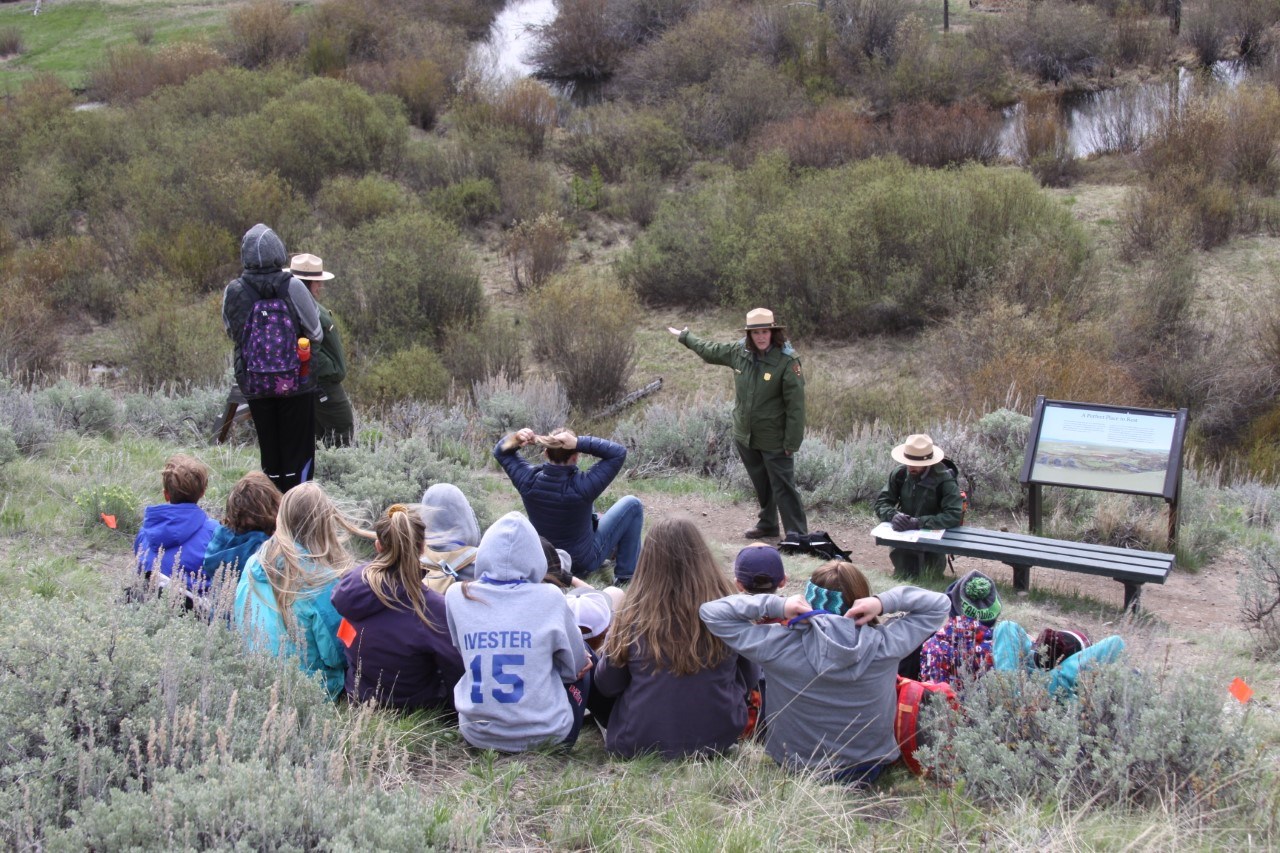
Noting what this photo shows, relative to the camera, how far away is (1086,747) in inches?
142

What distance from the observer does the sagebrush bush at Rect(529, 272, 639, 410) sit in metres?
14.1

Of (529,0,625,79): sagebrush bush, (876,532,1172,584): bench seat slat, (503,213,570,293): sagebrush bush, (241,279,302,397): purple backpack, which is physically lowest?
(503,213,570,293): sagebrush bush

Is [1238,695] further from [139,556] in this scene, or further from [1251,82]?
[1251,82]

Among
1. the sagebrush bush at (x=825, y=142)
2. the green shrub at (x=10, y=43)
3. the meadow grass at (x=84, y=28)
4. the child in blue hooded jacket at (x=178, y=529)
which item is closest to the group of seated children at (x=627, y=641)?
the child in blue hooded jacket at (x=178, y=529)

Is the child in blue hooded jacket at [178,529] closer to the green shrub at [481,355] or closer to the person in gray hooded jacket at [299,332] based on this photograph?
the person in gray hooded jacket at [299,332]

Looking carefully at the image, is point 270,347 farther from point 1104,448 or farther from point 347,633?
point 1104,448

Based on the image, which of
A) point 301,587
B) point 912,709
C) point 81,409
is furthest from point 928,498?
point 81,409

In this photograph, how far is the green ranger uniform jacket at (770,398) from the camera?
22.4ft

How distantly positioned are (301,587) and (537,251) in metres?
15.4

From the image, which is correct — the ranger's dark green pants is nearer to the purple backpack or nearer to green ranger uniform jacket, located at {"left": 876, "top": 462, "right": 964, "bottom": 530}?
green ranger uniform jacket, located at {"left": 876, "top": 462, "right": 964, "bottom": 530}

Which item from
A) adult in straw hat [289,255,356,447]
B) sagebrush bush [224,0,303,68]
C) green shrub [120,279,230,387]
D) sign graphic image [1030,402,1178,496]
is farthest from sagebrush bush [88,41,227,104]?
sign graphic image [1030,402,1178,496]

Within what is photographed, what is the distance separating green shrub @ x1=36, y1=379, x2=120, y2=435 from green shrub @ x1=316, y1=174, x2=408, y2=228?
454 inches

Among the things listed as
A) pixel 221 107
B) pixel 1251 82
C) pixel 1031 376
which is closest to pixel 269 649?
pixel 1031 376

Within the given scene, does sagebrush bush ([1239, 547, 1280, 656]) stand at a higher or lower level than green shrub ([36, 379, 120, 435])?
lower
